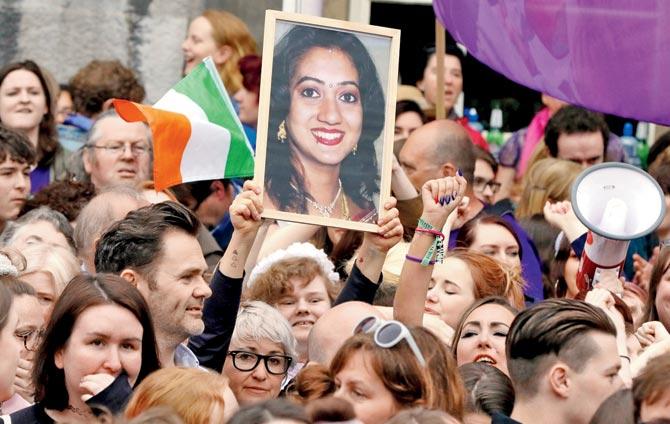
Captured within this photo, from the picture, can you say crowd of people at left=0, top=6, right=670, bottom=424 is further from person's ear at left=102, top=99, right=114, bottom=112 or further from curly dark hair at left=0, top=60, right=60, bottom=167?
person's ear at left=102, top=99, right=114, bottom=112

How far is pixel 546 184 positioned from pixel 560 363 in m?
3.63

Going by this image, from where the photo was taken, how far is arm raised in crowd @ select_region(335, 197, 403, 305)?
25.1ft

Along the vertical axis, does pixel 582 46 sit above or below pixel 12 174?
above

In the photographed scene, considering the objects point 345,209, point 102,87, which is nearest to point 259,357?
point 345,209

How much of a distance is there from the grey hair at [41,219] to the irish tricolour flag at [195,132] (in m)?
0.67

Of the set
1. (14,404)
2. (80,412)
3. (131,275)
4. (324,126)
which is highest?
(324,126)

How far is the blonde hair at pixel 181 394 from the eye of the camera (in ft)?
20.3

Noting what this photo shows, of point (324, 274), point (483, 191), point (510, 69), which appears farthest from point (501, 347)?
point (483, 191)

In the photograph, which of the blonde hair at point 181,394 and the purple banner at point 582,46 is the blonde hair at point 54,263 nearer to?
the blonde hair at point 181,394

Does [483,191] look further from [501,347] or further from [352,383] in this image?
[352,383]

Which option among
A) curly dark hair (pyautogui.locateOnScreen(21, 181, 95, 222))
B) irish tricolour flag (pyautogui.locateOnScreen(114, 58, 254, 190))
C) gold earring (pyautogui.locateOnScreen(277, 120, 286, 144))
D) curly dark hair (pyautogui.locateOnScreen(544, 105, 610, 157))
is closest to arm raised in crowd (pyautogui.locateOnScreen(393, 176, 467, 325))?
gold earring (pyautogui.locateOnScreen(277, 120, 286, 144))

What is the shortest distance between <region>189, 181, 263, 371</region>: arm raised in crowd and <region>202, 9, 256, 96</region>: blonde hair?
4199 mm

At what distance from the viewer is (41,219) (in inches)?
359

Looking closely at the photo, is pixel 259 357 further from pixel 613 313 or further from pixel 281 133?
pixel 613 313
